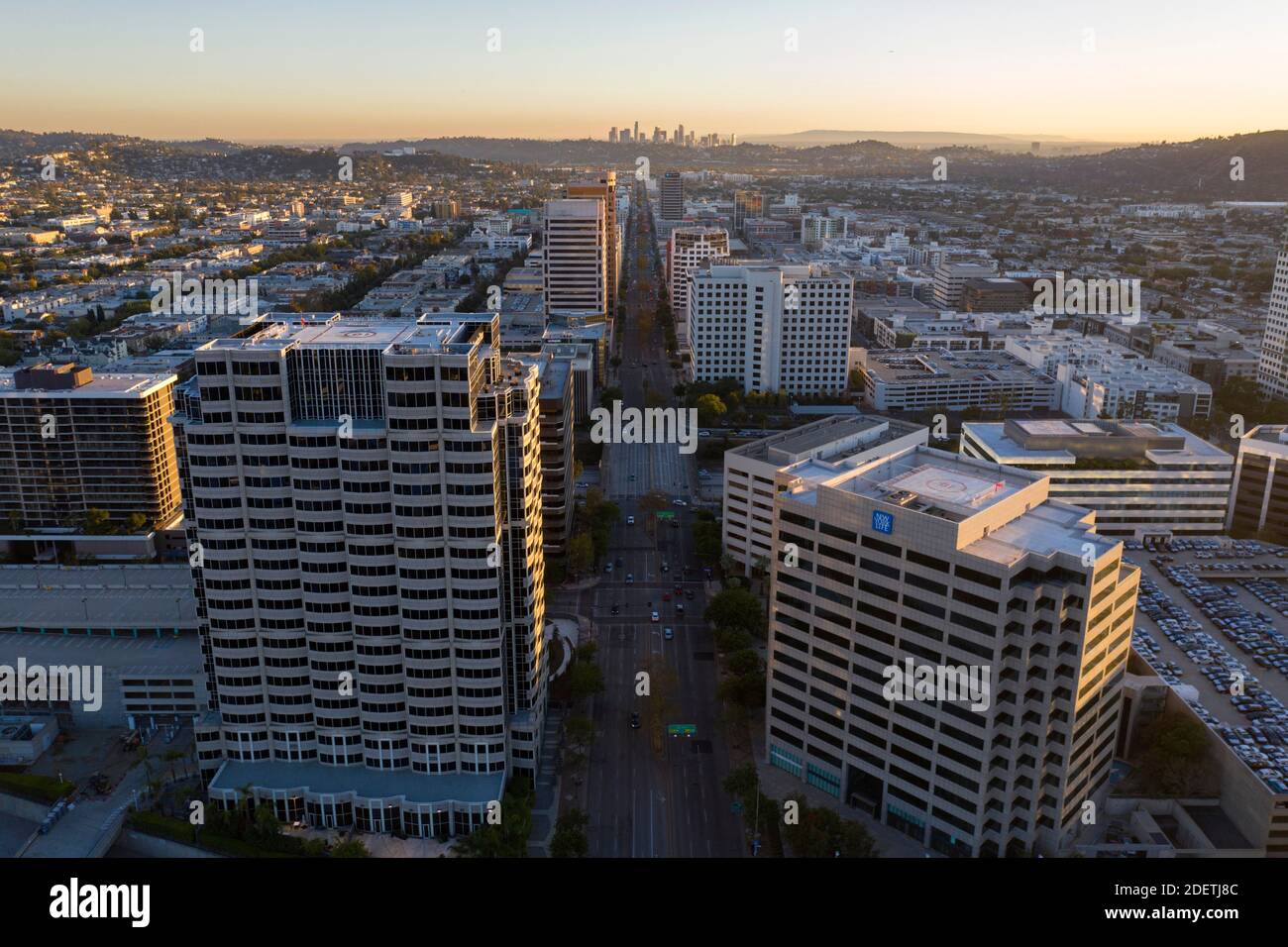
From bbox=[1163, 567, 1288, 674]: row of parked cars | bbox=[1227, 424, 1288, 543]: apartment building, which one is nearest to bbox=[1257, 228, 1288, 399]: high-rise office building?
bbox=[1227, 424, 1288, 543]: apartment building

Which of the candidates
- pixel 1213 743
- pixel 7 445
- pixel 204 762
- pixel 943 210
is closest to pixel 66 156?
pixel 943 210

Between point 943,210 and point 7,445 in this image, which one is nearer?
point 7,445

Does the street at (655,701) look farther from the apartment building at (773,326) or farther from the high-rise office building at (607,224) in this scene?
the high-rise office building at (607,224)

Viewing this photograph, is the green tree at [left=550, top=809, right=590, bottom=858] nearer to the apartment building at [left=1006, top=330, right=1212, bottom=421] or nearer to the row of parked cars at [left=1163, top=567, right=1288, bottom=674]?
the row of parked cars at [left=1163, top=567, right=1288, bottom=674]
